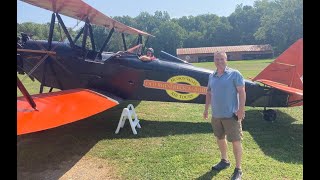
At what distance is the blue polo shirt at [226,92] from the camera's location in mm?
3914

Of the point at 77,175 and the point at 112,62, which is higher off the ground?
the point at 112,62

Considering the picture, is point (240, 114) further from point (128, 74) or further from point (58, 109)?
point (128, 74)

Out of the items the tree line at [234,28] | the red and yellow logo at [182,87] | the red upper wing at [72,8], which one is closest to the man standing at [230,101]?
the red and yellow logo at [182,87]

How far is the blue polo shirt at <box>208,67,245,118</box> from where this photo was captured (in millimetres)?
3914

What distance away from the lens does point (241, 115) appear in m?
3.88

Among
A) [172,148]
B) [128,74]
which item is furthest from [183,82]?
[172,148]

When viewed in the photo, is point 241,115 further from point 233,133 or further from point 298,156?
point 298,156

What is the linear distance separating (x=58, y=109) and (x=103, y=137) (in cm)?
139

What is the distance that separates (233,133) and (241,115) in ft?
0.93

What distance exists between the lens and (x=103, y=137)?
19.6 ft

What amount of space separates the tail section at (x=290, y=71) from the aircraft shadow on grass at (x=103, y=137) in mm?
937

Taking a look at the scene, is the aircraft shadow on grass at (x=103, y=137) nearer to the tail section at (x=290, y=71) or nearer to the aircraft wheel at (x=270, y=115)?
the aircraft wheel at (x=270, y=115)
